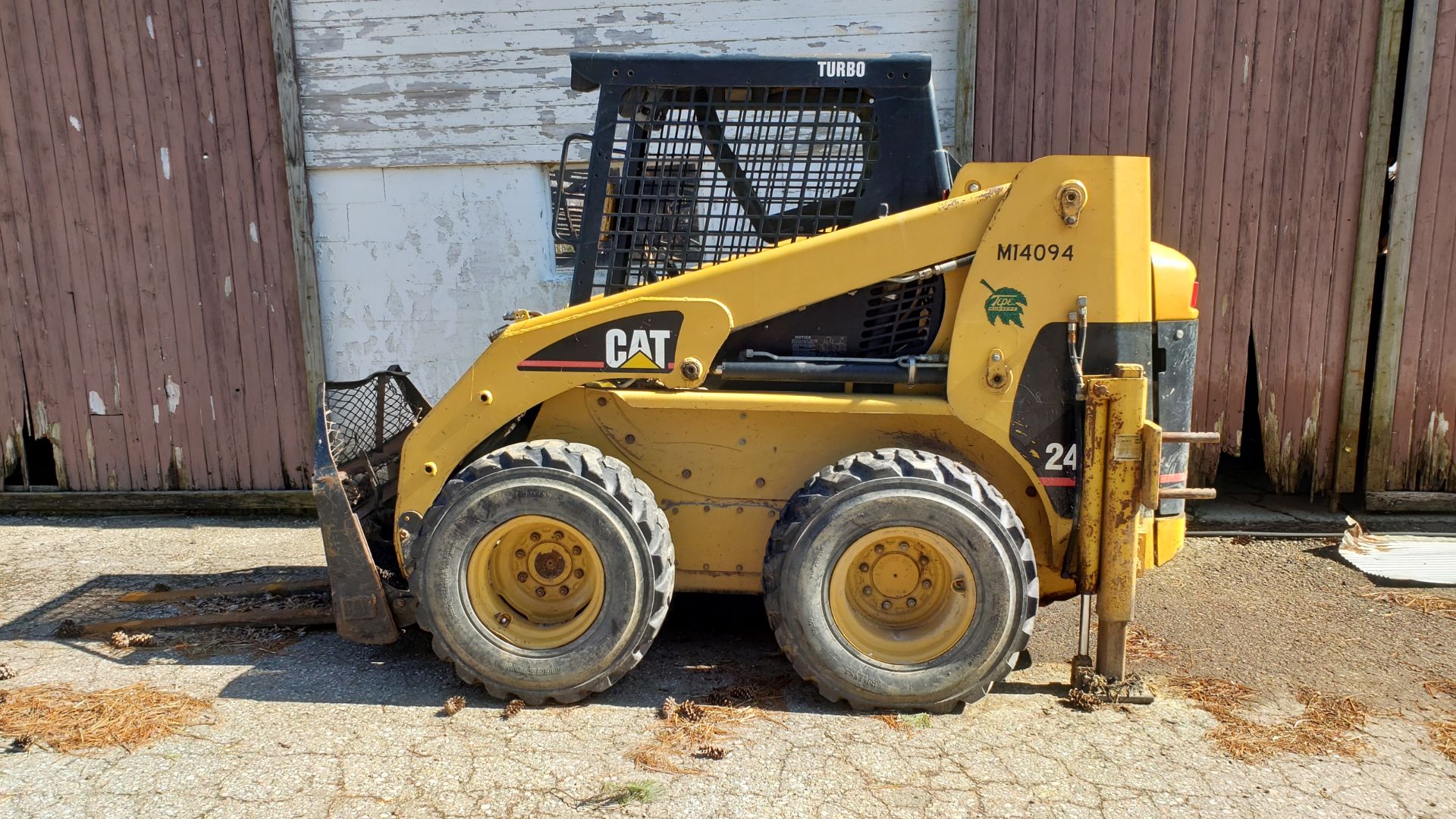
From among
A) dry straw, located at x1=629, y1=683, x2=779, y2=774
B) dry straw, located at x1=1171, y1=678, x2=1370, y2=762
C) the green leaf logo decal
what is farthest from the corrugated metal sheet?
dry straw, located at x1=629, y1=683, x2=779, y2=774

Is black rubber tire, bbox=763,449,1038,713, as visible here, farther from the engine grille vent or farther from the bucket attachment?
the bucket attachment

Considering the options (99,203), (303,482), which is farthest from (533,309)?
(99,203)

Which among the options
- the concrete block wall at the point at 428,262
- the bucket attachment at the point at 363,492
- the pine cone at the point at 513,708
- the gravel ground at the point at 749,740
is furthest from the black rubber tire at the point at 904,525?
the concrete block wall at the point at 428,262

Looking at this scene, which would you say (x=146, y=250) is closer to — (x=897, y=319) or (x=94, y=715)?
(x=94, y=715)

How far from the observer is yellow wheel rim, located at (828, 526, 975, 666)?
3.40m

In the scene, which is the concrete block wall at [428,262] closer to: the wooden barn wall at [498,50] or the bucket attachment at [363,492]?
the wooden barn wall at [498,50]

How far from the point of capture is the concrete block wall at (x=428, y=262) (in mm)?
6258

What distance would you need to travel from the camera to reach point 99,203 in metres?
6.48

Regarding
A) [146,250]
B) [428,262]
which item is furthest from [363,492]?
[146,250]

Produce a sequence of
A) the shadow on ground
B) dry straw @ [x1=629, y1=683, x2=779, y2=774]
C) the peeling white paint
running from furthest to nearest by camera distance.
Answer: the peeling white paint
the shadow on ground
dry straw @ [x1=629, y1=683, x2=779, y2=774]

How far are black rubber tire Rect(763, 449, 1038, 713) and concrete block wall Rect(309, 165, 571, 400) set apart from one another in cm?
351

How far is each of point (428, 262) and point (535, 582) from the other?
3.44m

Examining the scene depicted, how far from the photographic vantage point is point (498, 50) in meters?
6.09

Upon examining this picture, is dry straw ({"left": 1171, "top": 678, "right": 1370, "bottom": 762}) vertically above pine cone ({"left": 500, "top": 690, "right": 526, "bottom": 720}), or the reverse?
pine cone ({"left": 500, "top": 690, "right": 526, "bottom": 720})
